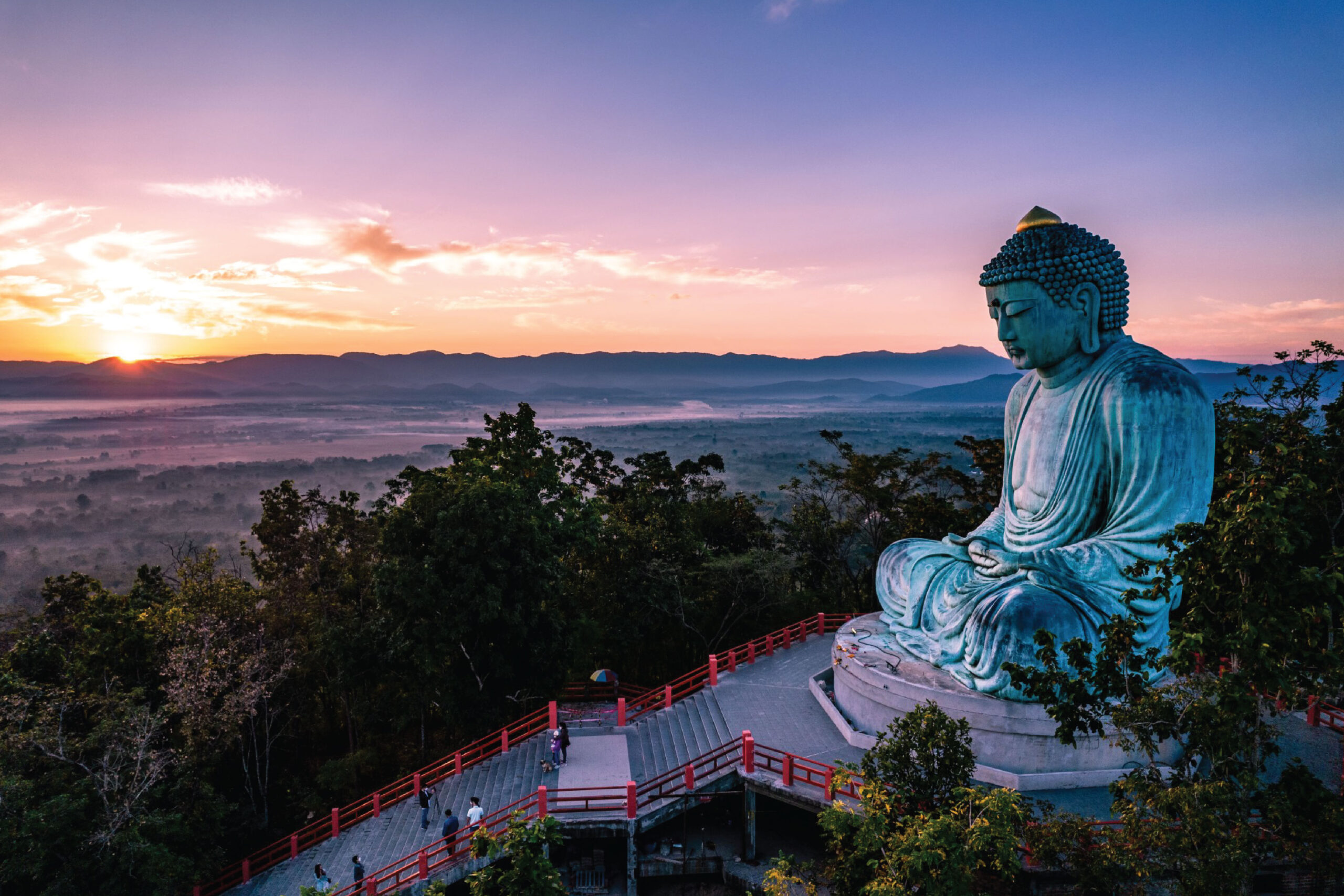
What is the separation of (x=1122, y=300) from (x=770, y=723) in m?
9.18

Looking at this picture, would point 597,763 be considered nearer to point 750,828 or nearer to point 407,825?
point 750,828

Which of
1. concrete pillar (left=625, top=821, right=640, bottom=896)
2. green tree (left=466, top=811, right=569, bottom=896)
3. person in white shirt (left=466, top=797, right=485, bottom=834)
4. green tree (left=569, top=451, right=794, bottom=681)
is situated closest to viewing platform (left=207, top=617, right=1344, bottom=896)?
concrete pillar (left=625, top=821, right=640, bottom=896)

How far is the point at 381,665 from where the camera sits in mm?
16734

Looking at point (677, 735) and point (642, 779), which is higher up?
point (677, 735)

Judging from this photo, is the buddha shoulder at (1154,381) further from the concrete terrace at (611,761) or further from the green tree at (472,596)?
the green tree at (472,596)

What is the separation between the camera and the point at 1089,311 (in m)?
11.7

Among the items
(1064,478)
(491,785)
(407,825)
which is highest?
(1064,478)

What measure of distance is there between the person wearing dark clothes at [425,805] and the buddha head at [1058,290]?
12739 mm

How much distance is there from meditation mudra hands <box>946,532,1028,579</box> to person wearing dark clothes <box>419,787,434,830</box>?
10.6 m

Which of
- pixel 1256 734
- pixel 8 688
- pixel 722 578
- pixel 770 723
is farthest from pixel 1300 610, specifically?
pixel 8 688

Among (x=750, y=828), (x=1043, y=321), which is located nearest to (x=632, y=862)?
(x=750, y=828)

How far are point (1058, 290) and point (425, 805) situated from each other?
14.0 meters

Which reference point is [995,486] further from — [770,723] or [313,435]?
[313,435]

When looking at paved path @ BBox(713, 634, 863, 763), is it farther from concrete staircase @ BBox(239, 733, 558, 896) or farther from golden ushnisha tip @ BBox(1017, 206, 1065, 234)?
golden ushnisha tip @ BBox(1017, 206, 1065, 234)
